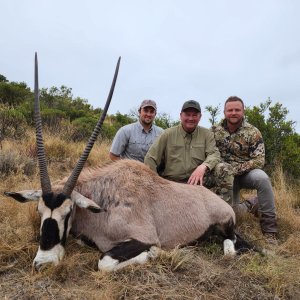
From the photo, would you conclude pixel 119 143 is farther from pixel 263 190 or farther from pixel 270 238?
pixel 270 238

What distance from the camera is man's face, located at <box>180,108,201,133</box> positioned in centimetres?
518

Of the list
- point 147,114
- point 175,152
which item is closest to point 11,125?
point 147,114

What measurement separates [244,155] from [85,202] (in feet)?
9.10

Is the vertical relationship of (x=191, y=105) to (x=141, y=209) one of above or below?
above

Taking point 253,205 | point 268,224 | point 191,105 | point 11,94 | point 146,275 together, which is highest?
point 11,94

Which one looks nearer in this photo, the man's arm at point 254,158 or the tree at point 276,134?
the man's arm at point 254,158

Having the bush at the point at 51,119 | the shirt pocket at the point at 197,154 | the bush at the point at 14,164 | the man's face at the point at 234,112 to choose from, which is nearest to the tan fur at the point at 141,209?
the shirt pocket at the point at 197,154

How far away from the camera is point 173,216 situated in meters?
4.09

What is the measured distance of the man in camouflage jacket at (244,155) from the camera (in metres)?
5.22

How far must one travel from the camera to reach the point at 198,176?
4.74 meters

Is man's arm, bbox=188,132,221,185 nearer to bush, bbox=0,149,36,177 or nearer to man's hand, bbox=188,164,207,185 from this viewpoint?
man's hand, bbox=188,164,207,185

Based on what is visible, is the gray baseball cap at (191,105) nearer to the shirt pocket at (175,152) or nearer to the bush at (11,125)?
the shirt pocket at (175,152)

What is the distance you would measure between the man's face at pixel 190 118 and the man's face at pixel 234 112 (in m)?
0.54

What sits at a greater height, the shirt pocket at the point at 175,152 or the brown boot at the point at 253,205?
the shirt pocket at the point at 175,152
